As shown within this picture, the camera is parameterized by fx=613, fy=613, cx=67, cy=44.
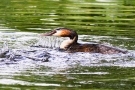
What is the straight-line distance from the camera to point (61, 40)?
53.0ft

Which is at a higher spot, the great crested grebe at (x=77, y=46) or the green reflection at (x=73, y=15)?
the great crested grebe at (x=77, y=46)

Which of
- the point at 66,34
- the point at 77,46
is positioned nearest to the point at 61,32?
the point at 66,34

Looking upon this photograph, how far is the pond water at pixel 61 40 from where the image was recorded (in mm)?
9836

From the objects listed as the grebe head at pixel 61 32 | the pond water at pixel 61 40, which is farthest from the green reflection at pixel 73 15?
the grebe head at pixel 61 32

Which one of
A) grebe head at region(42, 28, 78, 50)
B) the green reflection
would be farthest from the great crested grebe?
the green reflection

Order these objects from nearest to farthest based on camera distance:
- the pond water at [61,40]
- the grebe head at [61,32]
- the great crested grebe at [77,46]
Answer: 1. the pond water at [61,40]
2. the great crested grebe at [77,46]
3. the grebe head at [61,32]

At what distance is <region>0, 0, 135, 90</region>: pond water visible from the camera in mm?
9836

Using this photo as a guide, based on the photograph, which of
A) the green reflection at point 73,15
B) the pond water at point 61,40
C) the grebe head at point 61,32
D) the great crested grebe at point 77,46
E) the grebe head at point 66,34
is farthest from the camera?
the green reflection at point 73,15

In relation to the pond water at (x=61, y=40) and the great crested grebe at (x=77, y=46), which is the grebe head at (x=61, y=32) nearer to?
the great crested grebe at (x=77, y=46)

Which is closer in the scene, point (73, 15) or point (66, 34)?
point (66, 34)

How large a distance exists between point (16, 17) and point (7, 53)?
7.57 metres

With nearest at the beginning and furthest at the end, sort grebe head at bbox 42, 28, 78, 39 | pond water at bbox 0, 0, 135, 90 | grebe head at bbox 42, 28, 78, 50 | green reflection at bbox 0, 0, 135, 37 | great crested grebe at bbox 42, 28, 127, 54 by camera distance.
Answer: pond water at bbox 0, 0, 135, 90 < great crested grebe at bbox 42, 28, 127, 54 < grebe head at bbox 42, 28, 78, 50 < grebe head at bbox 42, 28, 78, 39 < green reflection at bbox 0, 0, 135, 37

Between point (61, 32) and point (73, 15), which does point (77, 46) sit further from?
point (73, 15)

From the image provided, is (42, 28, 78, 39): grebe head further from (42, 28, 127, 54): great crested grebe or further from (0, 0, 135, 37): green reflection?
(0, 0, 135, 37): green reflection
